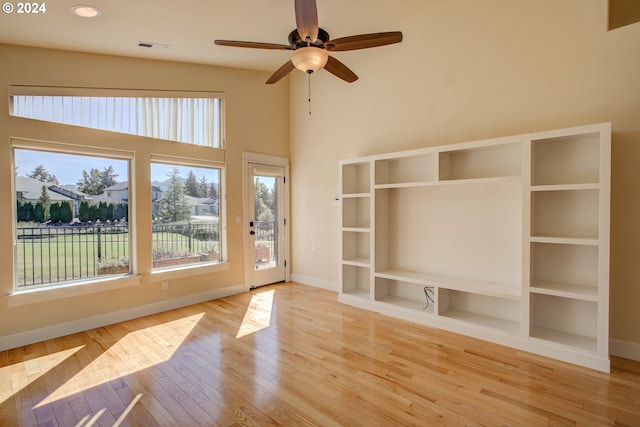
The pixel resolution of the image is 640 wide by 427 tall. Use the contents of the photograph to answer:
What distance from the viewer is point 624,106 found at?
9.01 ft

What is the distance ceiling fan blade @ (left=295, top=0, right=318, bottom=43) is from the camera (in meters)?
2.02

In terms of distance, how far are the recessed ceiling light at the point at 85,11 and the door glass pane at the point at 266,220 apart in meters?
2.87

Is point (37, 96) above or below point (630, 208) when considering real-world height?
above

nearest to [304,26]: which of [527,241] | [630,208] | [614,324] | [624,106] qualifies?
[527,241]

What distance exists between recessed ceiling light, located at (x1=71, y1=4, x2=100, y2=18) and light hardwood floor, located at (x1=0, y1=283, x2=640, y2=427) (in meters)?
3.06

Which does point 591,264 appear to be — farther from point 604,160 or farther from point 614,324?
point 604,160

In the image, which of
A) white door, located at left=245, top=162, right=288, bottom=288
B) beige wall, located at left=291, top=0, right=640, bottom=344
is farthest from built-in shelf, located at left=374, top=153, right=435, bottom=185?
white door, located at left=245, top=162, right=288, bottom=288

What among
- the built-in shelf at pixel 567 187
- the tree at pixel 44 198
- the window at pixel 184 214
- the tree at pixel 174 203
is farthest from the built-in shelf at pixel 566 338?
the tree at pixel 44 198

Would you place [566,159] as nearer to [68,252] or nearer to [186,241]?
[186,241]

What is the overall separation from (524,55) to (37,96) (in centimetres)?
505

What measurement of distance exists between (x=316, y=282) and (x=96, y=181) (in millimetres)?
3438

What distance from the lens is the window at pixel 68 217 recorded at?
3.23 metres

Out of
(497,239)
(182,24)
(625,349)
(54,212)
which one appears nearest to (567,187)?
(497,239)

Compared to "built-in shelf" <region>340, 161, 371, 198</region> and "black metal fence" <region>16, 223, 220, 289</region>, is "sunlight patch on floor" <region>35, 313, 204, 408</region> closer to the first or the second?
"black metal fence" <region>16, 223, 220, 289</region>
